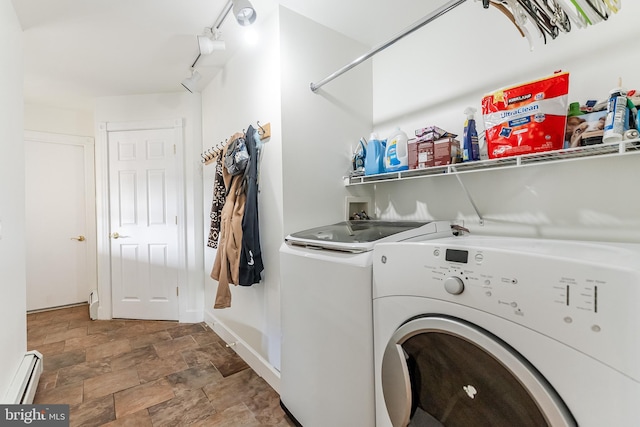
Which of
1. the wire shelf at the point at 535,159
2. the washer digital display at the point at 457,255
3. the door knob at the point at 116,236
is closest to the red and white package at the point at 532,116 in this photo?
the wire shelf at the point at 535,159

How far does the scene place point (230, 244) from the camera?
1.89 m

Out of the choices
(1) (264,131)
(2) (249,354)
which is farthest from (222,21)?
(2) (249,354)

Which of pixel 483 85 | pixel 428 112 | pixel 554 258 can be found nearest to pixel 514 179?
pixel 483 85

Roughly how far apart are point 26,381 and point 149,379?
0.64m

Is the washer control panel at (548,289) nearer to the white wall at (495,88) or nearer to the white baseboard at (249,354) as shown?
the white wall at (495,88)

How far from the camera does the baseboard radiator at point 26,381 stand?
1.51 m

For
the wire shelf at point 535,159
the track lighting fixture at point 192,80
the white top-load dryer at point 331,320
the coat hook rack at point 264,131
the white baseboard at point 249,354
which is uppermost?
the track lighting fixture at point 192,80

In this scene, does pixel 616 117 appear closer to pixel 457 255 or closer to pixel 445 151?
pixel 445 151

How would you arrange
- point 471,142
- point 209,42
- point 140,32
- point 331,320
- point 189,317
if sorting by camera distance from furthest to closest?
1. point 189,317
2. point 140,32
3. point 209,42
4. point 471,142
5. point 331,320

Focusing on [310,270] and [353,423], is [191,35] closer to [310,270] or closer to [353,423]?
[310,270]

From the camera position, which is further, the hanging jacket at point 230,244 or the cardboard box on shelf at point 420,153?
the hanging jacket at point 230,244

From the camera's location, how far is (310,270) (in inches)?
53.6

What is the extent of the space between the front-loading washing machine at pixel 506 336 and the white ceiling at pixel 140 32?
5.15ft

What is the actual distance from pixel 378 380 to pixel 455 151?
114cm
